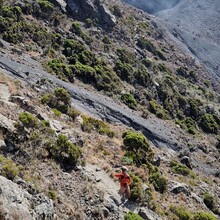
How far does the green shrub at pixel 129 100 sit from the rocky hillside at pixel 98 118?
0.51ft

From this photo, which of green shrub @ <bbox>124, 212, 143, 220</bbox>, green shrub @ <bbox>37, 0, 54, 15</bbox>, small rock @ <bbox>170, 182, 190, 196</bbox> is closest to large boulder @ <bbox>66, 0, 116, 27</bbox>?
green shrub @ <bbox>37, 0, 54, 15</bbox>

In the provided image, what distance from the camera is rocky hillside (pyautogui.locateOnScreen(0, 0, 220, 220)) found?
564 inches

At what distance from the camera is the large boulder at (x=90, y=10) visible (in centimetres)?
6022

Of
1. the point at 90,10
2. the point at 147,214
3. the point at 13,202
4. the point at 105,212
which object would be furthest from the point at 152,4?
the point at 13,202

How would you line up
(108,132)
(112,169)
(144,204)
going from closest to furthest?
(144,204), (112,169), (108,132)

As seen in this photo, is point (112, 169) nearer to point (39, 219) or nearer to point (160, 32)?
point (39, 219)

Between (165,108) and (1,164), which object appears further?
(165,108)

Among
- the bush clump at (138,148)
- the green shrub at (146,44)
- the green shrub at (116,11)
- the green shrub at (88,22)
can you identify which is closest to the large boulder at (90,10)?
the green shrub at (88,22)

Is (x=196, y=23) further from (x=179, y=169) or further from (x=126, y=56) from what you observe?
(x=179, y=169)

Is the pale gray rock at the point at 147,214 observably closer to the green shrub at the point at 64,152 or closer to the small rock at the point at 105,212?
the small rock at the point at 105,212

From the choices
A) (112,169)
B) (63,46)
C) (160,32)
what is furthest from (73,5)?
(112,169)

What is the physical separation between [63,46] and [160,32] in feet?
145

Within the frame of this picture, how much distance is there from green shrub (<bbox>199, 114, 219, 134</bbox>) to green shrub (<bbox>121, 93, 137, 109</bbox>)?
13.5m

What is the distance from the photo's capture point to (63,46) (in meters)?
47.7
